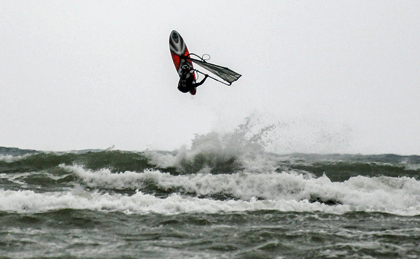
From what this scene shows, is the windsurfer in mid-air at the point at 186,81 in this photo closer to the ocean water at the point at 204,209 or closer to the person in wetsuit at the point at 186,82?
the person in wetsuit at the point at 186,82

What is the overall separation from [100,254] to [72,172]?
610 cm

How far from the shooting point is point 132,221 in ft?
24.0

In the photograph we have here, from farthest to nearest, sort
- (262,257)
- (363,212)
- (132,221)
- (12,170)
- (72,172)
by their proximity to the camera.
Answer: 1. (12,170)
2. (72,172)
3. (363,212)
4. (132,221)
5. (262,257)

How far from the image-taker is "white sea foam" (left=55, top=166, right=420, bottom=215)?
8297mm

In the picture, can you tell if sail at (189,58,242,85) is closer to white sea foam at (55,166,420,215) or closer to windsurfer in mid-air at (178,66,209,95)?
windsurfer in mid-air at (178,66,209,95)

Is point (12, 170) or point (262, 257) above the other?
point (12, 170)

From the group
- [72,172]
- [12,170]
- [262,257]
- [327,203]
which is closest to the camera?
[262,257]

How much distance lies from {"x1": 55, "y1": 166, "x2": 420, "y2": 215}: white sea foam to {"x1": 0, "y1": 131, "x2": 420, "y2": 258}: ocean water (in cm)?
2

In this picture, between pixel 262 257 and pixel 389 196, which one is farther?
pixel 389 196

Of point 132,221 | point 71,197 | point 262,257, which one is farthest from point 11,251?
point 262,257

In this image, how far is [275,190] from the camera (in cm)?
1009

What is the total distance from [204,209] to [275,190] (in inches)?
101

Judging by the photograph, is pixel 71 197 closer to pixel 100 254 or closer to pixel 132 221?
pixel 132 221

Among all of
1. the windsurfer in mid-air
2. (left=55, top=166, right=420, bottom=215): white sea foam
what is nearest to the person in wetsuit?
the windsurfer in mid-air
